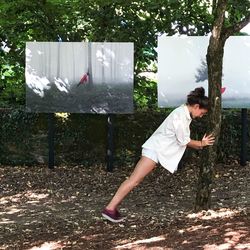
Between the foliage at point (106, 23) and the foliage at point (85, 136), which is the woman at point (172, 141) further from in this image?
the foliage at point (106, 23)

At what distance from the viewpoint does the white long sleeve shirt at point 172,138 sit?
638 centimetres

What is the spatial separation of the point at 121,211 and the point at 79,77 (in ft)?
10.4

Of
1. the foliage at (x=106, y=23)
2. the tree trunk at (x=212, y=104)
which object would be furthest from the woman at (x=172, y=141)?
the foliage at (x=106, y=23)

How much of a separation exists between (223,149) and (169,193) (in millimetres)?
2027

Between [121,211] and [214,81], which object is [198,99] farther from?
[121,211]

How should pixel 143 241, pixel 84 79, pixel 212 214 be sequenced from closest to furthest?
pixel 143 241 → pixel 212 214 → pixel 84 79

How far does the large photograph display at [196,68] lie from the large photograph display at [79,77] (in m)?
0.56

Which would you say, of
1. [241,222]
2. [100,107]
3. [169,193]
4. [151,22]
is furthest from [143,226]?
[151,22]

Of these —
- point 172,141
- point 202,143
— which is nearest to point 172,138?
point 172,141

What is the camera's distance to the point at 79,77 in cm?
970

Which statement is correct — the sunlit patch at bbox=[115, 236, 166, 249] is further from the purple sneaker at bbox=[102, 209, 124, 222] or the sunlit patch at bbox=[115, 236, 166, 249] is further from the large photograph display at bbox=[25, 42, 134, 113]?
the large photograph display at bbox=[25, 42, 134, 113]

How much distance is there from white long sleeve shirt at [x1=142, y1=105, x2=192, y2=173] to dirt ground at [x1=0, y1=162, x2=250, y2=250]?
0.71m

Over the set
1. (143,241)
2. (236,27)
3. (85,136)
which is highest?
(236,27)

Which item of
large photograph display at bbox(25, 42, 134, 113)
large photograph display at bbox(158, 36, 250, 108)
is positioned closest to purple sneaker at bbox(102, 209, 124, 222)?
large photograph display at bbox(25, 42, 134, 113)
